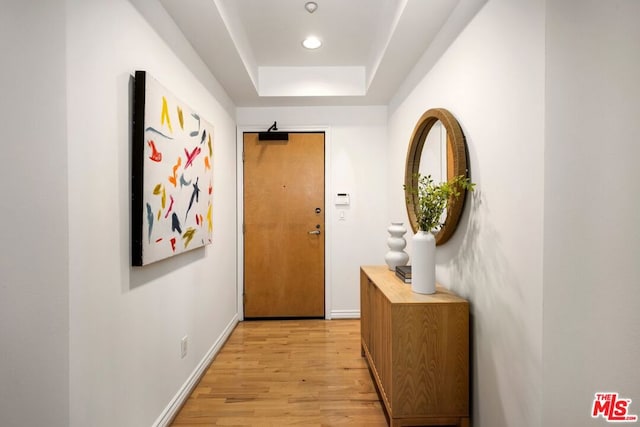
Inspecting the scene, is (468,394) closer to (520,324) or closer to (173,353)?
(520,324)

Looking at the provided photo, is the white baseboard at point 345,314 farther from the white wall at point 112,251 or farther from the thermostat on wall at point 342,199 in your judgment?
the white wall at point 112,251

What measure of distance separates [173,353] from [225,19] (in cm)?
198

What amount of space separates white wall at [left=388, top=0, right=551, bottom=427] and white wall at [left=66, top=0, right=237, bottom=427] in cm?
159

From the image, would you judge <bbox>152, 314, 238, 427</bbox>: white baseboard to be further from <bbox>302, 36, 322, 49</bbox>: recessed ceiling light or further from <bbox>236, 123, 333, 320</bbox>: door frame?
<bbox>302, 36, 322, 49</bbox>: recessed ceiling light

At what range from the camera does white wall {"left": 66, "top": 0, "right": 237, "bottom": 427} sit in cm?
111

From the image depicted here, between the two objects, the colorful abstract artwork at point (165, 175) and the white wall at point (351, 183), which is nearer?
the colorful abstract artwork at point (165, 175)

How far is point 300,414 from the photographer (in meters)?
1.89

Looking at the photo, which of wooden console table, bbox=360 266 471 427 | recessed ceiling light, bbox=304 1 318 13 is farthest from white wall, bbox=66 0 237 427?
wooden console table, bbox=360 266 471 427

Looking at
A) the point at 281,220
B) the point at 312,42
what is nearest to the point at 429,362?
the point at 281,220

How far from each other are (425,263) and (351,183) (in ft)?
6.16

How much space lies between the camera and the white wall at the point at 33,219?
949mm

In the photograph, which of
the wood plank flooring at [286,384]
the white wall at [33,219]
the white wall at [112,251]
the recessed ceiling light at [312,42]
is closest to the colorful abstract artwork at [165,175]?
the white wall at [112,251]

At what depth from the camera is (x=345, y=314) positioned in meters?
3.51

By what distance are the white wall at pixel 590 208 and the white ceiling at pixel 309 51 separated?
91 centimetres
